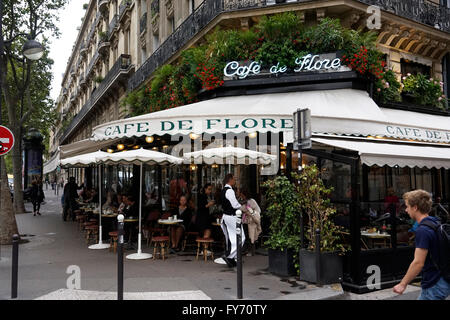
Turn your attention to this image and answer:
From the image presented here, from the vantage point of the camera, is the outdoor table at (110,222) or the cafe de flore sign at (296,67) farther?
the outdoor table at (110,222)

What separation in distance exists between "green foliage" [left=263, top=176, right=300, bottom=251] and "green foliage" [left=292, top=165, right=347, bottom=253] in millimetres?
160

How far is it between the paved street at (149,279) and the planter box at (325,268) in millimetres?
166

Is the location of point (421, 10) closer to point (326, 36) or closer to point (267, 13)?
point (326, 36)

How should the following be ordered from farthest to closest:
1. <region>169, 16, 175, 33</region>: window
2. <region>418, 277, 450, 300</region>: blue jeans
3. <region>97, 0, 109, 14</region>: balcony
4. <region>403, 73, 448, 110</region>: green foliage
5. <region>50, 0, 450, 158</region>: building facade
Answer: <region>97, 0, 109, 14</region>: balcony → <region>169, 16, 175, 33</region>: window → <region>403, 73, 448, 110</region>: green foliage → <region>50, 0, 450, 158</region>: building facade → <region>418, 277, 450, 300</region>: blue jeans

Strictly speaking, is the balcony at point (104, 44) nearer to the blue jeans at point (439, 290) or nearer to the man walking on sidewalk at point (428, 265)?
the man walking on sidewalk at point (428, 265)

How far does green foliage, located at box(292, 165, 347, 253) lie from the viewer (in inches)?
264

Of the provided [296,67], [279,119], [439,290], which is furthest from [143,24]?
[439,290]

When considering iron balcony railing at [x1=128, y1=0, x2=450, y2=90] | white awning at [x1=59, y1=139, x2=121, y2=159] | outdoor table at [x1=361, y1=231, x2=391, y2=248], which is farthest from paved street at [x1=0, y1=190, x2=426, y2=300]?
iron balcony railing at [x1=128, y1=0, x2=450, y2=90]

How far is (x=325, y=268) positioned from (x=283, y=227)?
3.61 ft

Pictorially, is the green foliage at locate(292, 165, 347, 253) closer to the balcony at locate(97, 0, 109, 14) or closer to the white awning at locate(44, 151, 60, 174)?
the white awning at locate(44, 151, 60, 174)

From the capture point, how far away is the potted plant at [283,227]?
7.11m

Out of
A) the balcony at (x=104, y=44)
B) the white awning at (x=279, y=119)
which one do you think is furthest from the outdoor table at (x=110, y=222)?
the balcony at (x=104, y=44)

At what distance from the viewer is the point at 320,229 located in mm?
6750

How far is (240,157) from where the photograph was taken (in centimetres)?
911
